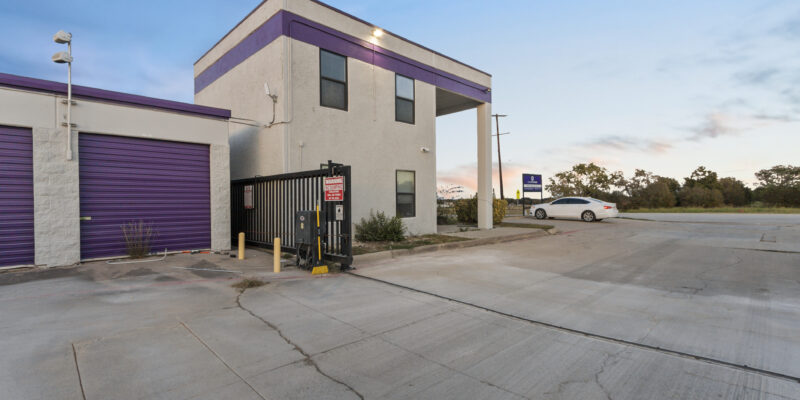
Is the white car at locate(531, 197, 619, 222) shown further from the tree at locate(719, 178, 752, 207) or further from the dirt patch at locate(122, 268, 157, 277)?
the tree at locate(719, 178, 752, 207)

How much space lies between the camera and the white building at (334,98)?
10711 millimetres

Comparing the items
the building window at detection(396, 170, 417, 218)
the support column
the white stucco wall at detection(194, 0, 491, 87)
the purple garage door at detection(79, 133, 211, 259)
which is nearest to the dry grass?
the purple garage door at detection(79, 133, 211, 259)

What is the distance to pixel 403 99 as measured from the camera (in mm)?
13828

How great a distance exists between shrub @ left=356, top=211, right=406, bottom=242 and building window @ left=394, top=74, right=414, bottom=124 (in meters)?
4.13

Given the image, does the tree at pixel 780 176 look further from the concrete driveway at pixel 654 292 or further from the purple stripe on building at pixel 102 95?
the purple stripe on building at pixel 102 95

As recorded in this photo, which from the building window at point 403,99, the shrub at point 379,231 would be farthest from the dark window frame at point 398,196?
the building window at point 403,99

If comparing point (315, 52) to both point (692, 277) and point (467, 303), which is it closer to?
point (467, 303)

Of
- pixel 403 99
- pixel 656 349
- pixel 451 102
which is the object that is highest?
pixel 451 102

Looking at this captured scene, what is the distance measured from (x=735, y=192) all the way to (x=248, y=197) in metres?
71.0

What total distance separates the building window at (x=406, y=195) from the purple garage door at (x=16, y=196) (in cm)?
951

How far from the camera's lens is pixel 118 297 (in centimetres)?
568

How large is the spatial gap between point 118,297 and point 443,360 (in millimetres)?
5165

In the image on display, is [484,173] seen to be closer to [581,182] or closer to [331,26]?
[331,26]

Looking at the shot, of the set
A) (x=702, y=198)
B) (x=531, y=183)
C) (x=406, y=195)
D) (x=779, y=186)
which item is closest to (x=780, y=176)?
(x=779, y=186)
